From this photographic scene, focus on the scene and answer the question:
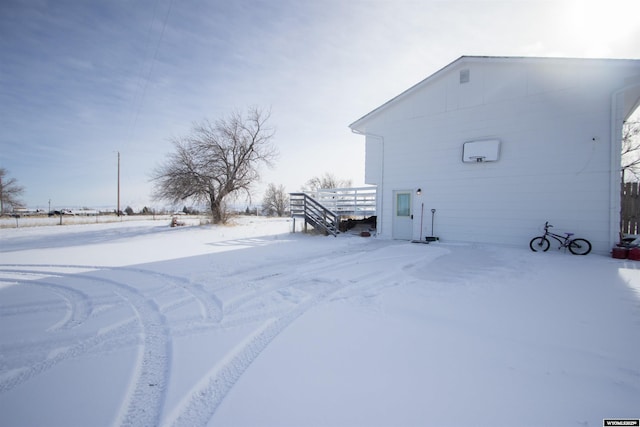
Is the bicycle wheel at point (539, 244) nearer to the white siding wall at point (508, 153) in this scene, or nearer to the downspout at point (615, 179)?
the white siding wall at point (508, 153)

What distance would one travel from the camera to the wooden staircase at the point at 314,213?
10.7 metres

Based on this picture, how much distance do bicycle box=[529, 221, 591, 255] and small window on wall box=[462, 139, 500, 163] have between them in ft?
7.91

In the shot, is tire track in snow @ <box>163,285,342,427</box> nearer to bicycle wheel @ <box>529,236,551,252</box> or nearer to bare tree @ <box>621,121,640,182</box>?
bicycle wheel @ <box>529,236,551,252</box>

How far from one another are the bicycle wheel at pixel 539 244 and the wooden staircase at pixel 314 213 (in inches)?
247

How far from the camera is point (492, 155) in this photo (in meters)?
7.82

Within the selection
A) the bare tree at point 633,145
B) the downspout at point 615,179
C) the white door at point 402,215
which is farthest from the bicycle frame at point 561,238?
the bare tree at point 633,145

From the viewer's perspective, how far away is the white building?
21.6ft

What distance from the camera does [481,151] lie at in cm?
796

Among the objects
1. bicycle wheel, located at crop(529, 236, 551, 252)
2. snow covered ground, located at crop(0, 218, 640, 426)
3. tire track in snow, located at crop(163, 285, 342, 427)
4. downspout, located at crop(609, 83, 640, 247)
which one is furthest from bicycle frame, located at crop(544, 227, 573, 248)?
tire track in snow, located at crop(163, 285, 342, 427)

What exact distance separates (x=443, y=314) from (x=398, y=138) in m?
8.02

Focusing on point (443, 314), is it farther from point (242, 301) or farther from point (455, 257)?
point (455, 257)

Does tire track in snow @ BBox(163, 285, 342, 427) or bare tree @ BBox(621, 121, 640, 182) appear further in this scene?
bare tree @ BBox(621, 121, 640, 182)

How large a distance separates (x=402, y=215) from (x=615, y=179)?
18.0 feet

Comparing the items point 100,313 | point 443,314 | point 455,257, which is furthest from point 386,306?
point 455,257
